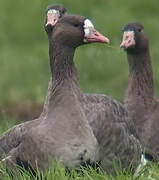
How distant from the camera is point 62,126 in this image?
845cm

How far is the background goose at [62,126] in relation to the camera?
8.34m

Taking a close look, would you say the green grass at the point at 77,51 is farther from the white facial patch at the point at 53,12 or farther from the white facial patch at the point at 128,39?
the white facial patch at the point at 53,12

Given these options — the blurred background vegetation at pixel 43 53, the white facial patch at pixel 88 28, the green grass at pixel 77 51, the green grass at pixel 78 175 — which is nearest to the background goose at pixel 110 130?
the green grass at pixel 78 175

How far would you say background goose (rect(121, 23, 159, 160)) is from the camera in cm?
1007

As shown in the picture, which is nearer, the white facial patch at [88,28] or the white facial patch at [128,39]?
the white facial patch at [88,28]

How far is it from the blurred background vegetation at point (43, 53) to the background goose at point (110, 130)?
5524 mm

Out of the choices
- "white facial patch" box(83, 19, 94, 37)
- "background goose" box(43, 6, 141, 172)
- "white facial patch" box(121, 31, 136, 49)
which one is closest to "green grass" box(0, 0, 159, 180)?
"white facial patch" box(121, 31, 136, 49)

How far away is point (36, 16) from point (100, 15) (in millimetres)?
1263

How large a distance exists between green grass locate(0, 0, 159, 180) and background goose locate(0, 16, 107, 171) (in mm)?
6740

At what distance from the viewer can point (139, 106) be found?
10422 mm

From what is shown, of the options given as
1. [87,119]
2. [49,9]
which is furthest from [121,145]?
[49,9]

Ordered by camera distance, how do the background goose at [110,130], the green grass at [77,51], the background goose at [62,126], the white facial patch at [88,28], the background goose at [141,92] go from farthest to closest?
the green grass at [77,51] → the background goose at [141,92] → the background goose at [110,130] → the white facial patch at [88,28] → the background goose at [62,126]

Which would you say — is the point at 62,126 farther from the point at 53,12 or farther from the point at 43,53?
the point at 43,53

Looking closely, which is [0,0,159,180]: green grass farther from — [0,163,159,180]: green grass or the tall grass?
[0,163,159,180]: green grass
